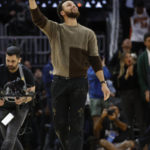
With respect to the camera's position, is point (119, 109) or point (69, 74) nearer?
point (69, 74)

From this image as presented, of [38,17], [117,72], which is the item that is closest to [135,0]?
[117,72]

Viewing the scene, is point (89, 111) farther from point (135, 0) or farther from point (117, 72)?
point (135, 0)

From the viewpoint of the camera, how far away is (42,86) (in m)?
10.2

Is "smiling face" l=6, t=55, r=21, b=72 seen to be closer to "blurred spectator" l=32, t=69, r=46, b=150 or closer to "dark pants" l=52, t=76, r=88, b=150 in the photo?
"dark pants" l=52, t=76, r=88, b=150

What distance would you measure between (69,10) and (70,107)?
1.10 meters

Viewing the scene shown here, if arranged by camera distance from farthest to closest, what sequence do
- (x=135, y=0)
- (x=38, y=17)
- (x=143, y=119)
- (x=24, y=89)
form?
(x=135, y=0), (x=143, y=119), (x=24, y=89), (x=38, y=17)

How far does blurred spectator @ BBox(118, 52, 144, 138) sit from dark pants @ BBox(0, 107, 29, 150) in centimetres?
302

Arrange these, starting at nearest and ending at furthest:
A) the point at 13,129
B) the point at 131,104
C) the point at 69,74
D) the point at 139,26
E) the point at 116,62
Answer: the point at 69,74, the point at 13,129, the point at 131,104, the point at 116,62, the point at 139,26

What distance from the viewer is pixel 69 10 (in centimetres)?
533

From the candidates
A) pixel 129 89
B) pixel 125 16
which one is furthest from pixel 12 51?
pixel 125 16

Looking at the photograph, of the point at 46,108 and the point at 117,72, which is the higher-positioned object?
the point at 117,72

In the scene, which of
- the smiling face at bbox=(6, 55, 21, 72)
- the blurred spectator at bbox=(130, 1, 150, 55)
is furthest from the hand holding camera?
the blurred spectator at bbox=(130, 1, 150, 55)

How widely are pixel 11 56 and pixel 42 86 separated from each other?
13.8ft

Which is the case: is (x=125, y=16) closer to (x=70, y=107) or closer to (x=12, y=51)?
(x=12, y=51)
